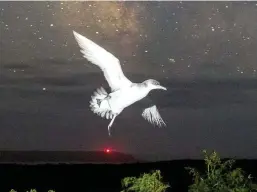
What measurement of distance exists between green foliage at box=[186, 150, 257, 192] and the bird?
0.19 m

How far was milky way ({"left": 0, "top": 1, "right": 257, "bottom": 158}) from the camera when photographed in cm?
160

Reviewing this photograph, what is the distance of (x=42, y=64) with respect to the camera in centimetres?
162

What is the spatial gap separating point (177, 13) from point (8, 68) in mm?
486

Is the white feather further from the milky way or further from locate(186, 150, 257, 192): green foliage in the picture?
locate(186, 150, 257, 192): green foliage

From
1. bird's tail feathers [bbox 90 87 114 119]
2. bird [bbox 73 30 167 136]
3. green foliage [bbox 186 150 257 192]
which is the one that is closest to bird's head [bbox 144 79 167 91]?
bird [bbox 73 30 167 136]

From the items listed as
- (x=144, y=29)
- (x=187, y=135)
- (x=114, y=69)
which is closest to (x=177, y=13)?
(x=144, y=29)

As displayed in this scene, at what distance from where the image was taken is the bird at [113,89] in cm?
161

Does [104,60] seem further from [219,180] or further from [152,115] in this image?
[219,180]

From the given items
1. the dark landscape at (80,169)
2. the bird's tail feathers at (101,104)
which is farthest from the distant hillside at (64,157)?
the bird's tail feathers at (101,104)

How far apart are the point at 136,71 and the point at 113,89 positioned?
0.08m

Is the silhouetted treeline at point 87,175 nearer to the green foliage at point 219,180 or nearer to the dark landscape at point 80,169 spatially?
the dark landscape at point 80,169

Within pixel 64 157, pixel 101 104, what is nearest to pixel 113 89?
pixel 101 104

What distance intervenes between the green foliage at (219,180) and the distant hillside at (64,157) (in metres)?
0.22

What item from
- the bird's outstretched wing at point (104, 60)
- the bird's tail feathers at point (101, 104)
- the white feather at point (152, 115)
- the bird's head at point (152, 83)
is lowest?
the white feather at point (152, 115)
